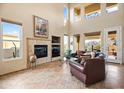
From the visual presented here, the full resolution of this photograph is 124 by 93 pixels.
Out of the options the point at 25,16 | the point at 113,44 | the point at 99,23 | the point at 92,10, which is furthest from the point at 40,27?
the point at 113,44

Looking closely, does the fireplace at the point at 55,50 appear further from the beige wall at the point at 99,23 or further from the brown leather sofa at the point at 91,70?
the brown leather sofa at the point at 91,70

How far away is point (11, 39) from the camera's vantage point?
5719 millimetres

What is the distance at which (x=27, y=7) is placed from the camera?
21.7ft

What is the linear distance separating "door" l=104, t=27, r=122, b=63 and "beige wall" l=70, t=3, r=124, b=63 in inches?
15.5

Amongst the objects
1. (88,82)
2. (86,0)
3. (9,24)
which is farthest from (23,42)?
(86,0)

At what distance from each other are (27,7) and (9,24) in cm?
156

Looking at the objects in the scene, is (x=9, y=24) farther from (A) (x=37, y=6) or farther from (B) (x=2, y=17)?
(A) (x=37, y=6)

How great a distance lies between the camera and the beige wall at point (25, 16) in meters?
5.35

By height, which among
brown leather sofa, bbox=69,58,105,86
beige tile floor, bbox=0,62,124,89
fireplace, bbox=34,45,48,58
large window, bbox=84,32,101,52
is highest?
large window, bbox=84,32,101,52

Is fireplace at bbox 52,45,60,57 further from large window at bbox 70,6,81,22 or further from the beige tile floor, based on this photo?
the beige tile floor

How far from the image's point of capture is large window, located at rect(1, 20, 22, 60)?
5.34m

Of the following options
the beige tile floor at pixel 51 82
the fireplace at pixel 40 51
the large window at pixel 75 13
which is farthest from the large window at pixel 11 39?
the large window at pixel 75 13

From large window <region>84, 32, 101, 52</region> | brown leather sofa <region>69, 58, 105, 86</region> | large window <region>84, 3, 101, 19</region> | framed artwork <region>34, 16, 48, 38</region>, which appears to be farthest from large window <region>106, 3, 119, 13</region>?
brown leather sofa <region>69, 58, 105, 86</region>
